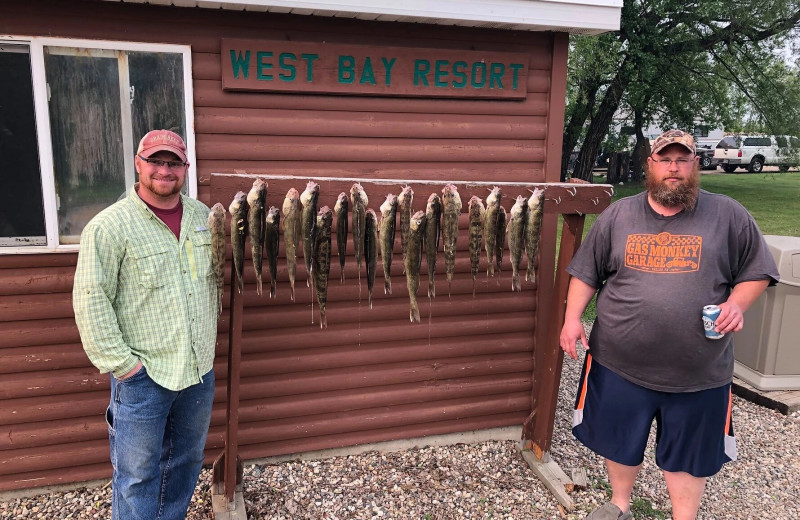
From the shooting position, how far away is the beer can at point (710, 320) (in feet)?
10.4

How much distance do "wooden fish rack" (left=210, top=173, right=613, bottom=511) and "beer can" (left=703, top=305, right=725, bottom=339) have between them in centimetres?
116

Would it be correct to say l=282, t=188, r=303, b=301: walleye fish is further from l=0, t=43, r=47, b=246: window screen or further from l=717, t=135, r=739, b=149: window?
l=717, t=135, r=739, b=149: window

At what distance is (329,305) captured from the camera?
Answer: 4645 millimetres

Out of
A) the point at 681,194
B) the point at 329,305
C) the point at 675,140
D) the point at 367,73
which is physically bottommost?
the point at 329,305

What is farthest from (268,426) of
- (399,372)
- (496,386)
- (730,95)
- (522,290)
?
(730,95)

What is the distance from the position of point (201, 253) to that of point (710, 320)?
9.00 ft

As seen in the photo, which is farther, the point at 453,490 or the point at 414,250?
the point at 453,490

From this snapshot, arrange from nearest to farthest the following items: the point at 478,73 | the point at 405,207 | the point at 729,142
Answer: the point at 405,207 → the point at 478,73 → the point at 729,142

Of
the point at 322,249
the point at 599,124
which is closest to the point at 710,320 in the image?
the point at 322,249

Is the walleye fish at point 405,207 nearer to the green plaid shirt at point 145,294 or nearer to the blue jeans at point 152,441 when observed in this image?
the green plaid shirt at point 145,294

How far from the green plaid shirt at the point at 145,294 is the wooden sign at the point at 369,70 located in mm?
1370

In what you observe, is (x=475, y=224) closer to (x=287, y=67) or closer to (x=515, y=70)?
(x=515, y=70)

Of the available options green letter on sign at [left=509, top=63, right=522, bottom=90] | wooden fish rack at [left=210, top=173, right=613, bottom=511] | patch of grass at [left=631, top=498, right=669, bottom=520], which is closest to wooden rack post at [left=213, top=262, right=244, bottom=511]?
wooden fish rack at [left=210, top=173, right=613, bottom=511]

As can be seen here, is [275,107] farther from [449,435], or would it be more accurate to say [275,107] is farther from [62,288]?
[449,435]
